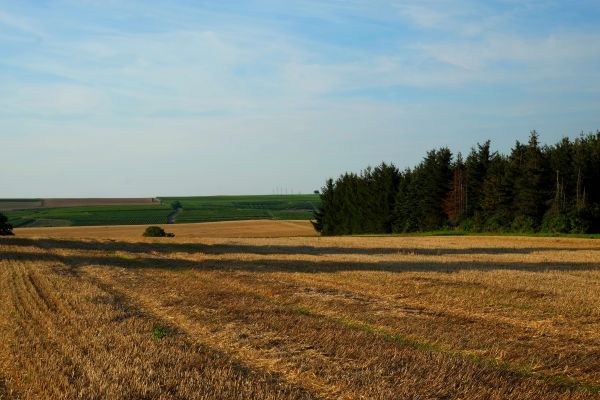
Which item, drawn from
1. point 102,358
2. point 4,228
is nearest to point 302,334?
point 102,358

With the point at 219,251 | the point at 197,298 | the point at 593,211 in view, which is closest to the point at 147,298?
the point at 197,298

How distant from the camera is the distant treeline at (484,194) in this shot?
60219mm

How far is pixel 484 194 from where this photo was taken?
68.1 meters

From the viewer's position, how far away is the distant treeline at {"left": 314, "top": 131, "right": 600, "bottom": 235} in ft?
198

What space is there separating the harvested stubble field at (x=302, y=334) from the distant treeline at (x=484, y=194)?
3889cm

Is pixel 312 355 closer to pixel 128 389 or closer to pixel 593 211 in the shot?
pixel 128 389

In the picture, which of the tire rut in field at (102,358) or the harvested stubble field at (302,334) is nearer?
the tire rut in field at (102,358)

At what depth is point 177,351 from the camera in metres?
9.90

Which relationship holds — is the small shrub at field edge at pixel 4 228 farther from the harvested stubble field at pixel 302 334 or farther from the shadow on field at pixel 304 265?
the harvested stubble field at pixel 302 334

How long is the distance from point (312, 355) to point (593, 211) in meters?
54.7

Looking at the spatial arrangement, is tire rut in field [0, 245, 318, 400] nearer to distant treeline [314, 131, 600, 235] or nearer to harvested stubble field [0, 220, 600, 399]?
harvested stubble field [0, 220, 600, 399]

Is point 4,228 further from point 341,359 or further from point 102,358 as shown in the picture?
point 341,359

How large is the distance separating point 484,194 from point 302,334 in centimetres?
6058

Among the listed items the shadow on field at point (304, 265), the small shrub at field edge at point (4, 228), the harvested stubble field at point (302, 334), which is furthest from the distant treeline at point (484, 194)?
the small shrub at field edge at point (4, 228)
